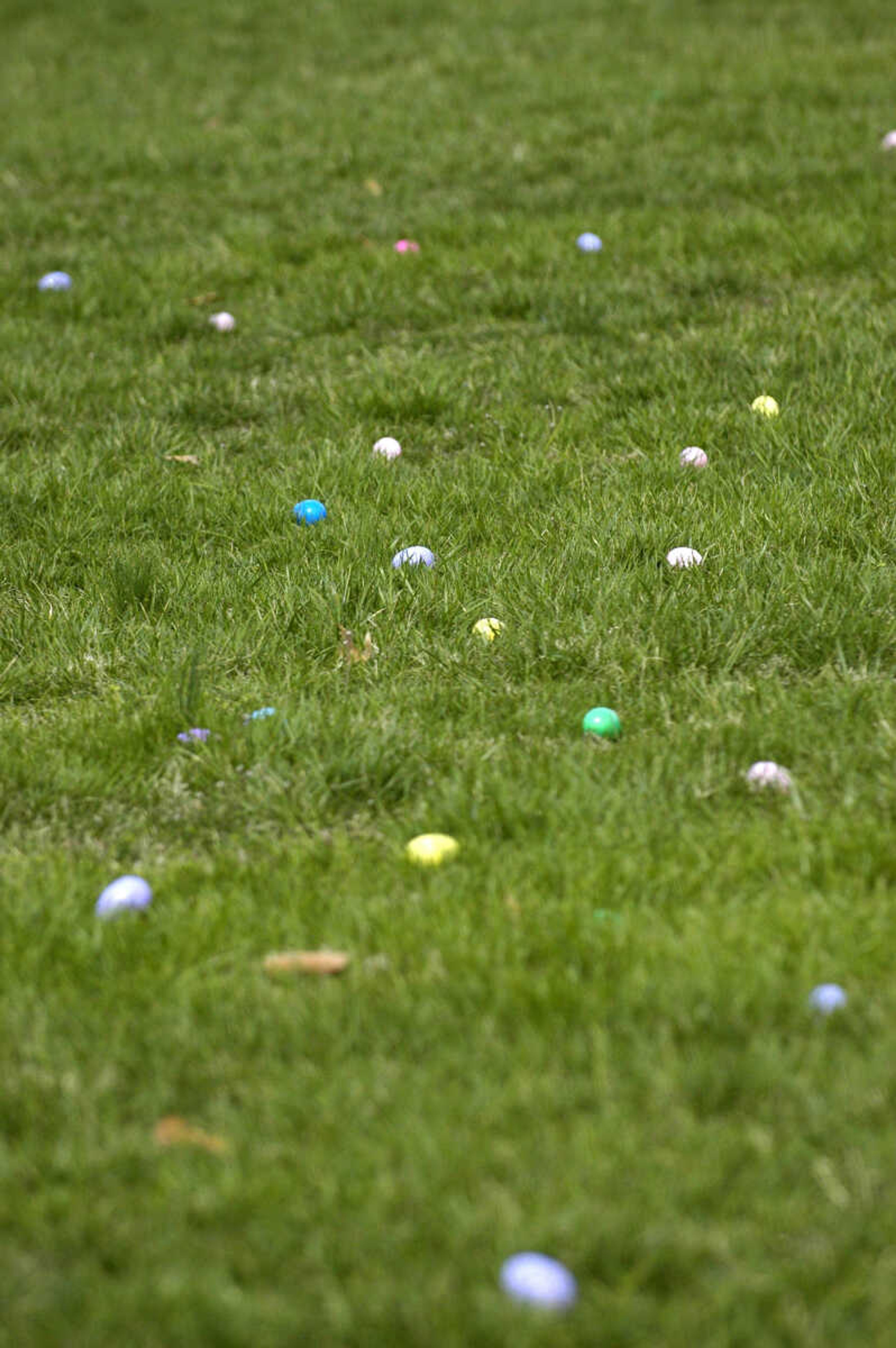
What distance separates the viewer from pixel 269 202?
6945 millimetres

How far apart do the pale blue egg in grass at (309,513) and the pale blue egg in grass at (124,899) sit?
1718 millimetres

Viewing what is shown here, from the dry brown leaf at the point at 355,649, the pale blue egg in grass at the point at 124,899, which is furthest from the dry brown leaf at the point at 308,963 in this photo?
the dry brown leaf at the point at 355,649

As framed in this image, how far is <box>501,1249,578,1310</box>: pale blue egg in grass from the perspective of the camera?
1736 millimetres

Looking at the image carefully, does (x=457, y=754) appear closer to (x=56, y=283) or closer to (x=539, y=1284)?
(x=539, y=1284)

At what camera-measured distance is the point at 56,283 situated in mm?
5883

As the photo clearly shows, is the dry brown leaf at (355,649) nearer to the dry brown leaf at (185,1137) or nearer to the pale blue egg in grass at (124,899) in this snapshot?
the pale blue egg in grass at (124,899)

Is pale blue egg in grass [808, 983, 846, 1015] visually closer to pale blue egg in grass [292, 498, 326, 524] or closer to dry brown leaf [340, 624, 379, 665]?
dry brown leaf [340, 624, 379, 665]

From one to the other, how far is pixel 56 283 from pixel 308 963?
4.35m

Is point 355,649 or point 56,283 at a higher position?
point 56,283

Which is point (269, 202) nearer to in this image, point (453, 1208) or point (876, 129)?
point (876, 129)

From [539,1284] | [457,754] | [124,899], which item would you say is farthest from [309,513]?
[539,1284]

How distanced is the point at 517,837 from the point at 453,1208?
934 mm

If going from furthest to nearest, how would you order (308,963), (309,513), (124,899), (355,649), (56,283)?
(56,283)
(309,513)
(355,649)
(124,899)
(308,963)

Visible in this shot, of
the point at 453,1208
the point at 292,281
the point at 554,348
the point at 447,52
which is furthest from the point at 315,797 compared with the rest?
the point at 447,52
